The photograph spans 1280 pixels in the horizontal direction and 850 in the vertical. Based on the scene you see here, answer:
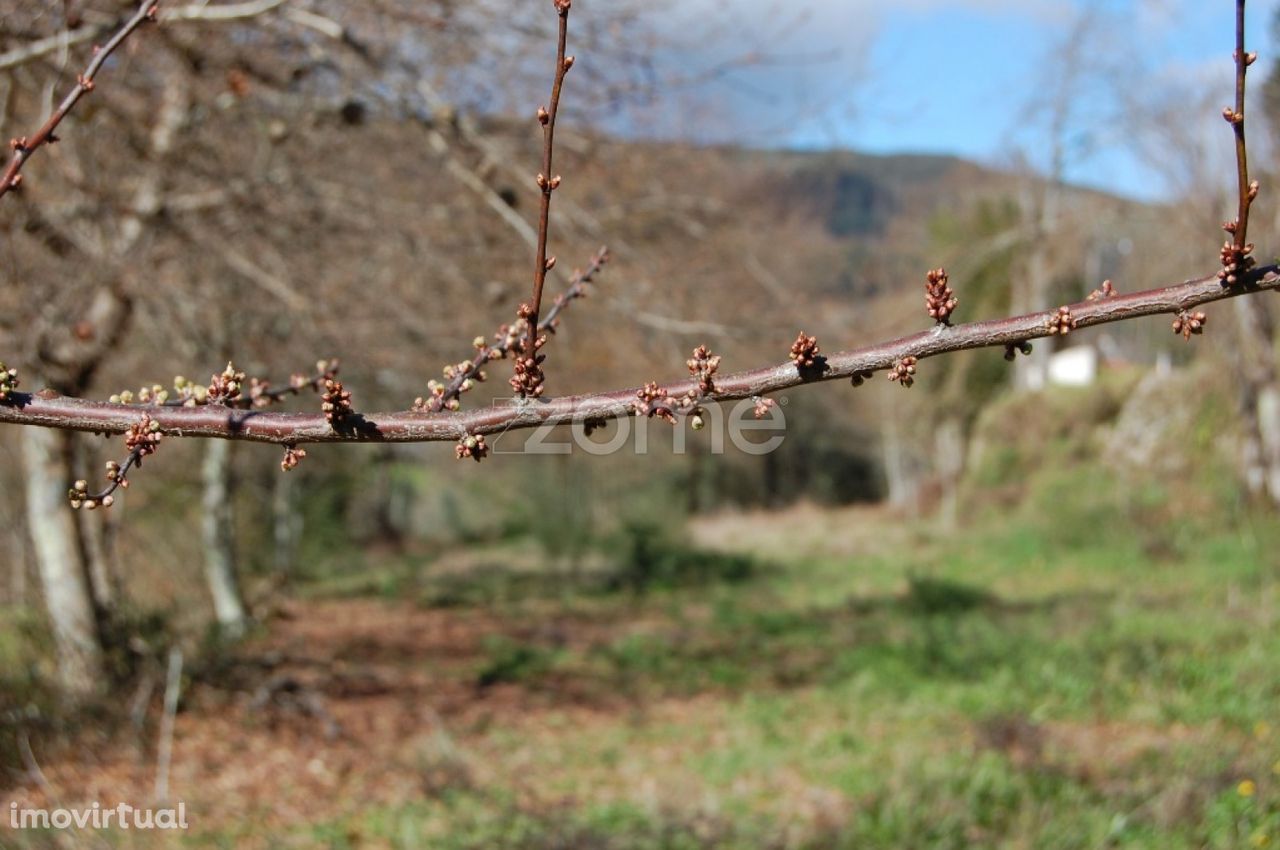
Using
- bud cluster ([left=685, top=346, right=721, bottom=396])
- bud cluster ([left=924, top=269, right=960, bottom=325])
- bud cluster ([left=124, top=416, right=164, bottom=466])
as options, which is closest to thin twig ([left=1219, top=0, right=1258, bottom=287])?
bud cluster ([left=924, top=269, right=960, bottom=325])

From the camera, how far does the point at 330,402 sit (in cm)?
123

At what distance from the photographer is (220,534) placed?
864 centimetres

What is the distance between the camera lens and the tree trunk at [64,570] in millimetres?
5590

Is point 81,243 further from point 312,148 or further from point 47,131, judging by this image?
point 47,131

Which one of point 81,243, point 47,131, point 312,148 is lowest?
point 47,131

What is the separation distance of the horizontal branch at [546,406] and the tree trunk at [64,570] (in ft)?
16.0

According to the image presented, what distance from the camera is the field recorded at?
429cm

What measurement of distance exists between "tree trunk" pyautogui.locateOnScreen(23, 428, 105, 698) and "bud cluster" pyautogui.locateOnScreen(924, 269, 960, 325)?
5539 mm

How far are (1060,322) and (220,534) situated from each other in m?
8.53

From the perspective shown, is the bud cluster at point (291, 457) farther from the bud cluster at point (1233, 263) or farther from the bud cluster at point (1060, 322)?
the bud cluster at point (1233, 263)

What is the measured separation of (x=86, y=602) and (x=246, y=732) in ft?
3.72

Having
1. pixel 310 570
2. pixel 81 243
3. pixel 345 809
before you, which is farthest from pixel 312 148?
pixel 310 570

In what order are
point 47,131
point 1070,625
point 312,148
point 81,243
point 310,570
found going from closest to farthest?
1. point 47,131
2. point 81,243
3. point 312,148
4. point 1070,625
5. point 310,570

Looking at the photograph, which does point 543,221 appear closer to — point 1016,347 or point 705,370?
point 705,370
